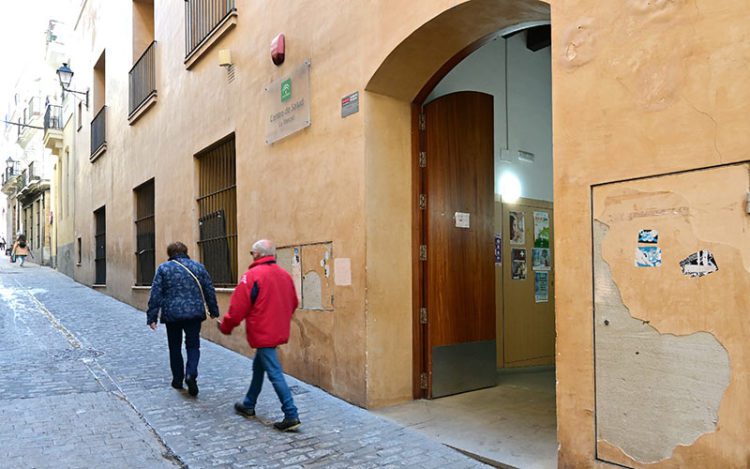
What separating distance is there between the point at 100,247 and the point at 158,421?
543 inches

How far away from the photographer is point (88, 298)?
14867 millimetres

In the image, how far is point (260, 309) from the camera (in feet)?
16.5

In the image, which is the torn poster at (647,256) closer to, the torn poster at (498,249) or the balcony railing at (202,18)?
the torn poster at (498,249)

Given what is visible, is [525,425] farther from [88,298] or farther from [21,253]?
[21,253]

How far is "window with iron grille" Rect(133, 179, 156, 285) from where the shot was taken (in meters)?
12.7

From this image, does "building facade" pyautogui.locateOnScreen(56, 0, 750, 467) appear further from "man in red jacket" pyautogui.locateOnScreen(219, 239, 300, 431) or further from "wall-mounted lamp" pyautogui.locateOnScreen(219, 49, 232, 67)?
"man in red jacket" pyautogui.locateOnScreen(219, 239, 300, 431)

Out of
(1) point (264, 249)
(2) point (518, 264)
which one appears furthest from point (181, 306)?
(2) point (518, 264)

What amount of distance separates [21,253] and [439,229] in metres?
25.6

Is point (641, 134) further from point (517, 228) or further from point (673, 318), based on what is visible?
point (517, 228)

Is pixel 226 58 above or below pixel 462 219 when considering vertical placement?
above

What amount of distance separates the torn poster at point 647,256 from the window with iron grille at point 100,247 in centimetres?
1609

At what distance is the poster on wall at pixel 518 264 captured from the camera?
26.3ft

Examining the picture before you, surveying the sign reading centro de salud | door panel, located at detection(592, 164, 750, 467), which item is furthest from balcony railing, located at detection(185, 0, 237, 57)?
door panel, located at detection(592, 164, 750, 467)

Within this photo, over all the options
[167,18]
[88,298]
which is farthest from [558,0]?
[88,298]
